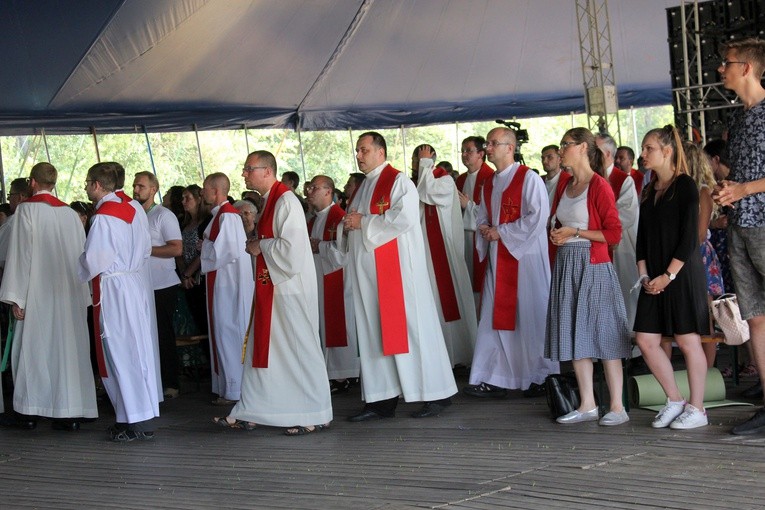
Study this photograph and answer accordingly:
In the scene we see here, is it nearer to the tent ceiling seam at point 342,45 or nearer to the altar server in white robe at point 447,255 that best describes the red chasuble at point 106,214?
the altar server in white robe at point 447,255

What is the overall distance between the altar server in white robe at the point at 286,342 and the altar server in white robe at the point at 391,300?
0.39m

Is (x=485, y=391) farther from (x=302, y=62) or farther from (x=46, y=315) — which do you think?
(x=302, y=62)

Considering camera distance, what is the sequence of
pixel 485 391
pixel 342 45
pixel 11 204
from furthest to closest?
pixel 342 45, pixel 11 204, pixel 485 391

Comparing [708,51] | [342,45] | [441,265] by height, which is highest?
[342,45]

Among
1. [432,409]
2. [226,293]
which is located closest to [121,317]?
[226,293]

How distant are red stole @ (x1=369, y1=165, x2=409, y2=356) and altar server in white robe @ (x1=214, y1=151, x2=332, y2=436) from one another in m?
0.45

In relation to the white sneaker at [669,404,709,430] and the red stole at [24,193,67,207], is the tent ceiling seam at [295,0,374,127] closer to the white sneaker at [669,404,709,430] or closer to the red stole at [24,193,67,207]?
the red stole at [24,193,67,207]

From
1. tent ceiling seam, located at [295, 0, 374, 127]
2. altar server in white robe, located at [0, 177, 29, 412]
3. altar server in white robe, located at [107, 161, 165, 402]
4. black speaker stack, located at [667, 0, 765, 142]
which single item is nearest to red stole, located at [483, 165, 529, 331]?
altar server in white robe, located at [107, 161, 165, 402]

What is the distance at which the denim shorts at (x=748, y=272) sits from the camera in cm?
546

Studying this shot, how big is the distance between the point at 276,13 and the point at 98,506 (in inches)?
463

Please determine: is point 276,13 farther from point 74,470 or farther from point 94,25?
point 74,470

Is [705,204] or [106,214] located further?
[106,214]

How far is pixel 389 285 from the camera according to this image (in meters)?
7.11

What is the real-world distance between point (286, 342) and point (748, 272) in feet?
9.02
